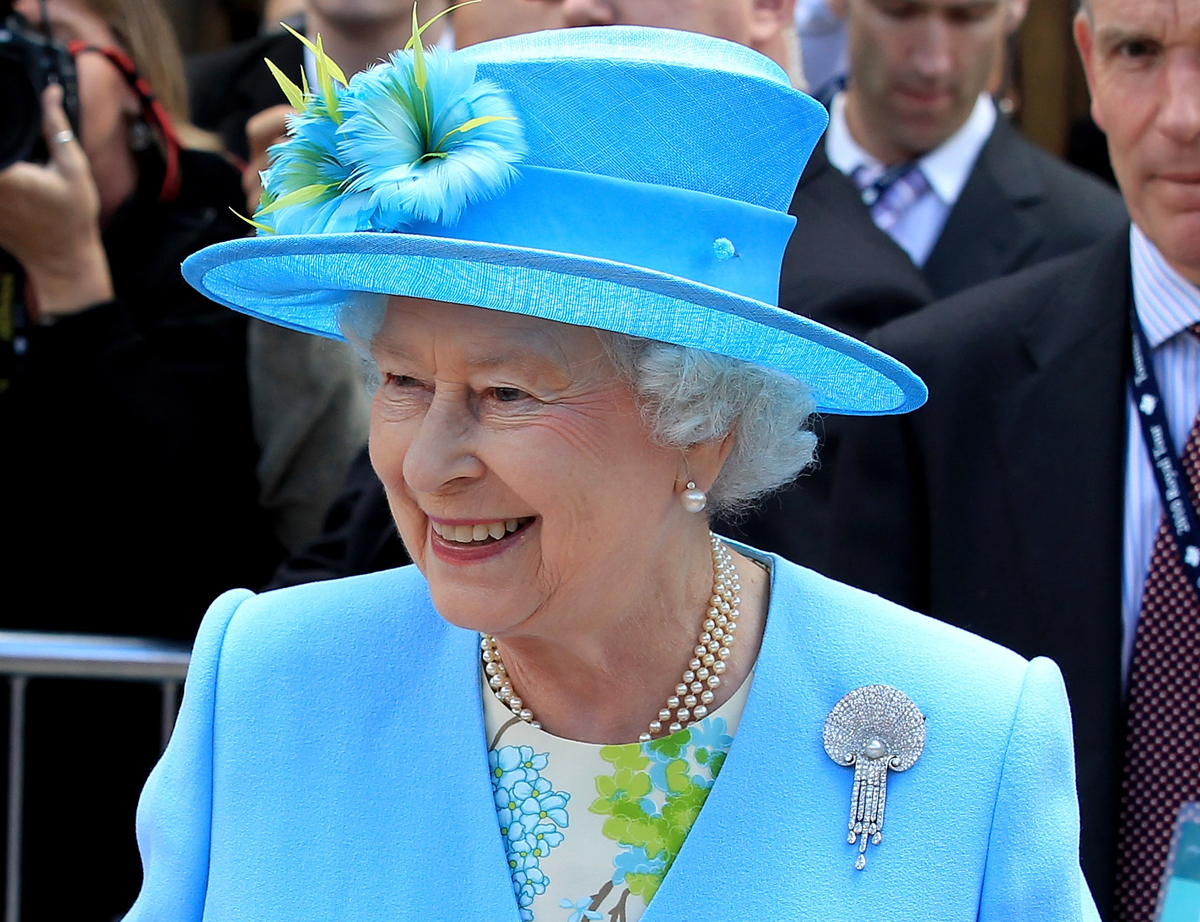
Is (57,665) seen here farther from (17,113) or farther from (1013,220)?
(1013,220)

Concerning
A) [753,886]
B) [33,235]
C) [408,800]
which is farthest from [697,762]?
[33,235]

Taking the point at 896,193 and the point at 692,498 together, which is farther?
the point at 896,193

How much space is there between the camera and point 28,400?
306 cm

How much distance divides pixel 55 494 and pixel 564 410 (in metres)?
1.75

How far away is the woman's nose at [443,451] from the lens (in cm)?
168

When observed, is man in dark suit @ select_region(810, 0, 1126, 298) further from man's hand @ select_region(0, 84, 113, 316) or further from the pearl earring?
the pearl earring

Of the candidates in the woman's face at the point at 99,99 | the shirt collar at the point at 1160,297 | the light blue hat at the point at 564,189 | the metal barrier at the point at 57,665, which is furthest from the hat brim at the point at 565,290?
the woman's face at the point at 99,99

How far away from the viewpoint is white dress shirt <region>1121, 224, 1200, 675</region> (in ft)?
8.26

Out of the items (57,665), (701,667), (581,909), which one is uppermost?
(701,667)

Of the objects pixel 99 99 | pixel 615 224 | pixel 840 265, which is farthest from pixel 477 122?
pixel 99 99

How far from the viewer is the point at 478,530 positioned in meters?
1.74

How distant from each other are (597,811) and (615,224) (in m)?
0.74

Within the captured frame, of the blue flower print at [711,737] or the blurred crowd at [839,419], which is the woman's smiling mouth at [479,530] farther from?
the blurred crowd at [839,419]

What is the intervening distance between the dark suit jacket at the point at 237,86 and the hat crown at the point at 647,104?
2803 millimetres
